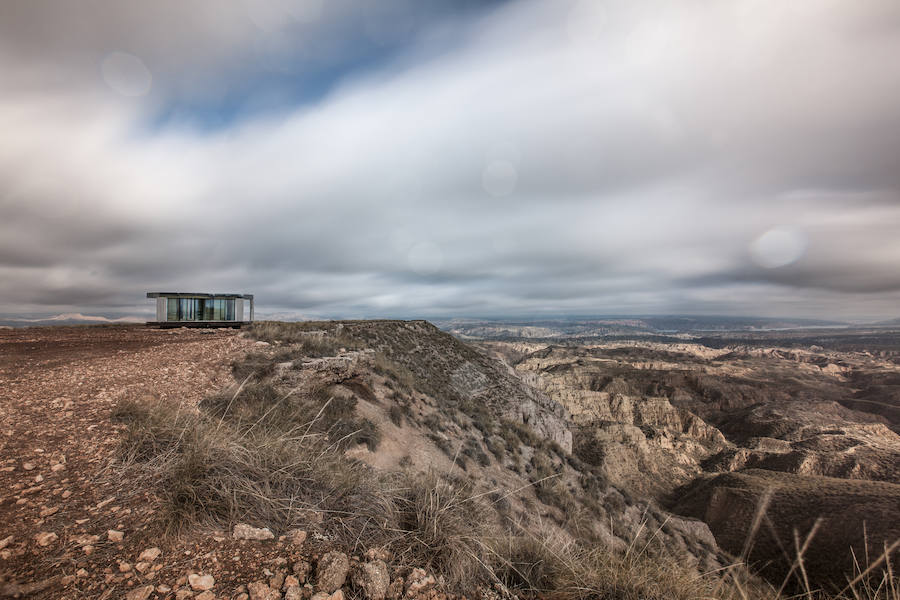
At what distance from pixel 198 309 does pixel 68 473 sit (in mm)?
24924

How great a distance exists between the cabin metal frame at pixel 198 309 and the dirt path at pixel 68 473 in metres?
15.1

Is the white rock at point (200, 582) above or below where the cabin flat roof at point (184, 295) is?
below

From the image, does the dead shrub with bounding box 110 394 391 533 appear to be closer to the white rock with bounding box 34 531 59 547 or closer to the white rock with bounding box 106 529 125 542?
the white rock with bounding box 106 529 125 542

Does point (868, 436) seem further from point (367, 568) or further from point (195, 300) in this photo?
point (195, 300)

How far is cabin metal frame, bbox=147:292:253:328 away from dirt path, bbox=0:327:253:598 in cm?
1513

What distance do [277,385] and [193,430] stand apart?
6205 mm

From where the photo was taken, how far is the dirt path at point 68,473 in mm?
2652

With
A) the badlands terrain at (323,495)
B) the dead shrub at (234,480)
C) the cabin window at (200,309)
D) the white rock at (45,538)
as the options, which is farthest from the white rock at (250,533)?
the cabin window at (200,309)

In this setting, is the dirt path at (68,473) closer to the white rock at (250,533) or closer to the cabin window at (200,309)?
the white rock at (250,533)

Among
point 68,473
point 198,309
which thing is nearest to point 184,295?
point 198,309

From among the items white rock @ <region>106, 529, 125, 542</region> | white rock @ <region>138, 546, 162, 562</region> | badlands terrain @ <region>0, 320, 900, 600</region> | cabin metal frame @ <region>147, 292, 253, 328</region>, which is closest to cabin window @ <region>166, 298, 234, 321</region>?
cabin metal frame @ <region>147, 292, 253, 328</region>

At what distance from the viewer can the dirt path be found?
2.65 metres

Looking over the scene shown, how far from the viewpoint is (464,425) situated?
1670 centimetres

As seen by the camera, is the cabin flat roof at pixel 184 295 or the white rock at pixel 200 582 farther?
the cabin flat roof at pixel 184 295
